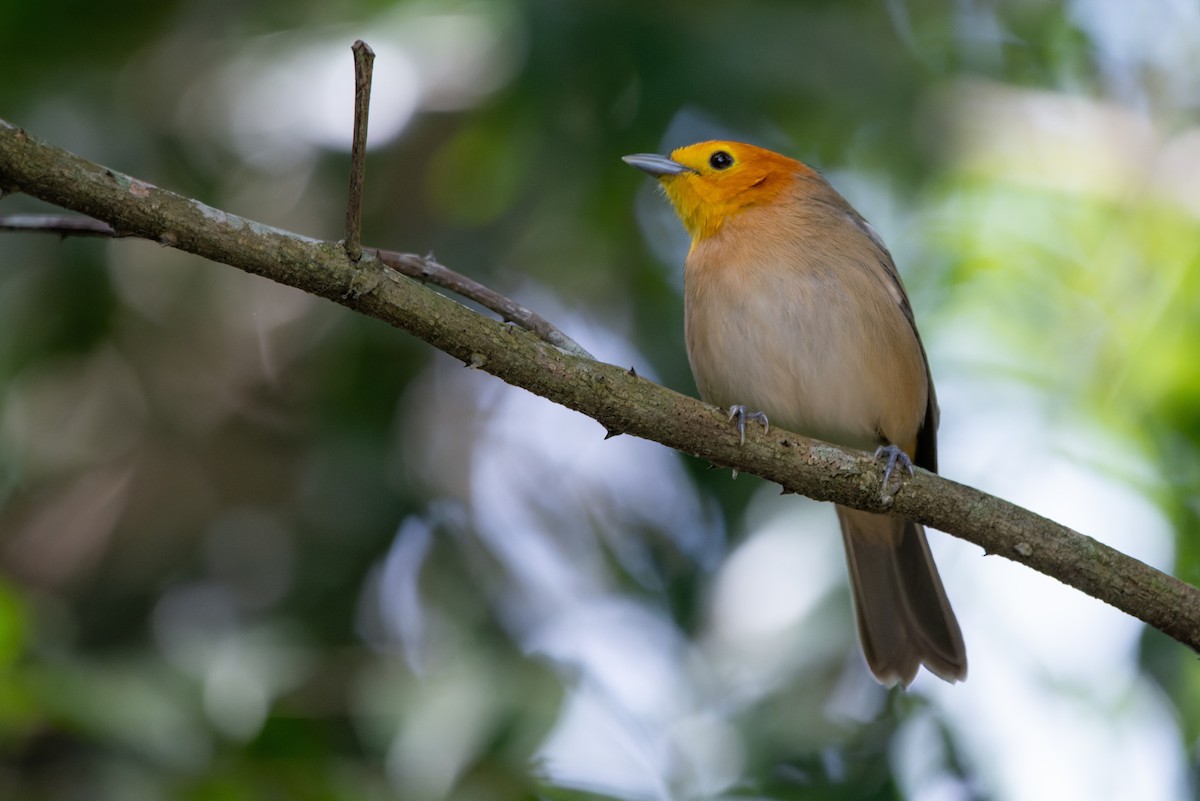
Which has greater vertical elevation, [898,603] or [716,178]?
[716,178]

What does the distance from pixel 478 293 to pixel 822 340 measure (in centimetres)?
172

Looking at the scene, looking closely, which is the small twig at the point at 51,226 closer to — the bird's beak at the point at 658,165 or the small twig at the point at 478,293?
the small twig at the point at 478,293

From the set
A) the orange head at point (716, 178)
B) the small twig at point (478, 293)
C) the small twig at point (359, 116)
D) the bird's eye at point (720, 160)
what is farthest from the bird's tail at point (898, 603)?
the small twig at point (359, 116)

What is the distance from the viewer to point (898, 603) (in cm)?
518

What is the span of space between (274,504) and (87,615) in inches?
38.1

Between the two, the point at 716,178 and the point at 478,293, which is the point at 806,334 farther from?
the point at 478,293

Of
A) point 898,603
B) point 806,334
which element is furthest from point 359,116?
point 898,603

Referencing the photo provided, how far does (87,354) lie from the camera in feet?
19.3

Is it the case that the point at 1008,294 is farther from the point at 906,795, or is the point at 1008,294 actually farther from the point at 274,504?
the point at 274,504

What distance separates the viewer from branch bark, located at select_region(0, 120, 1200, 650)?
9.09 ft

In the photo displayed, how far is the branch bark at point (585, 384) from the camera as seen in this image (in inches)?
109

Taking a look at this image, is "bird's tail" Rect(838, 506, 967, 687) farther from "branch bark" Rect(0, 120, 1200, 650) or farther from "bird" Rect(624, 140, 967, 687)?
"branch bark" Rect(0, 120, 1200, 650)

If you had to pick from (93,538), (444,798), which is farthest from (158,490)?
(444,798)

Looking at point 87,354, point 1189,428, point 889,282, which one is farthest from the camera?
point 87,354
